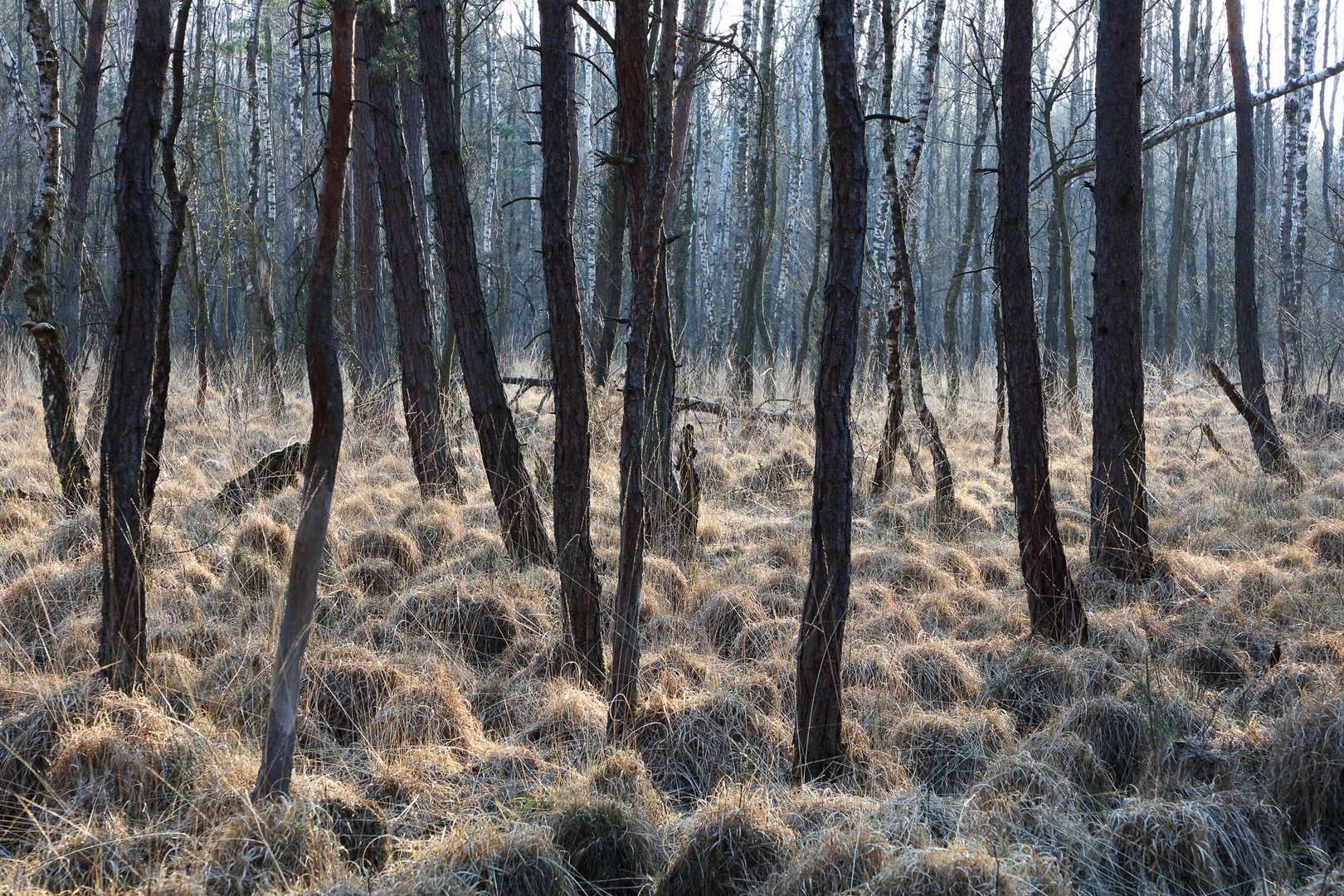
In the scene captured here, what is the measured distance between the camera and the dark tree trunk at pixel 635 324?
12.9ft

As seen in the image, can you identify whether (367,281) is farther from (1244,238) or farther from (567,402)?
(1244,238)

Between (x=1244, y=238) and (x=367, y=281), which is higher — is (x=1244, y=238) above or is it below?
above

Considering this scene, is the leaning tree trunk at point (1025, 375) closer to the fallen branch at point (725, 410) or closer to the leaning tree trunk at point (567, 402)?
the leaning tree trunk at point (567, 402)

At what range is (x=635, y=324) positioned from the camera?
3.94 metres

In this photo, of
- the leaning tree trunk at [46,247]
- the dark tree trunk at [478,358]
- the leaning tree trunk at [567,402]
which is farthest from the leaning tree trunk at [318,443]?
the leaning tree trunk at [46,247]

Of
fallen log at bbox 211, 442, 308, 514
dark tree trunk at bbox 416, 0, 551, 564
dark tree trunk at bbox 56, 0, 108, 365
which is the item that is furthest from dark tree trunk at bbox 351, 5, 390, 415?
dark tree trunk at bbox 416, 0, 551, 564

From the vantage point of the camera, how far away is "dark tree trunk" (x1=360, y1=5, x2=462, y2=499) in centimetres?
695

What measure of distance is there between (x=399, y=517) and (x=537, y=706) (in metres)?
2.65

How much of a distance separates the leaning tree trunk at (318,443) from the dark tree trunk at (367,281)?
6.21 m

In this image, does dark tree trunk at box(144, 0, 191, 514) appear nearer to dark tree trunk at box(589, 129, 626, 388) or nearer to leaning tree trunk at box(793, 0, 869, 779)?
leaning tree trunk at box(793, 0, 869, 779)

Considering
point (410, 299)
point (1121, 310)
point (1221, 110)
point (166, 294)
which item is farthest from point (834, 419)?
point (1221, 110)

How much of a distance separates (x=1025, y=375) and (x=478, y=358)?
3028 millimetres

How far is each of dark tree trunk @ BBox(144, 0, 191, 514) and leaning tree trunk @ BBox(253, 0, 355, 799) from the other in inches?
40.5

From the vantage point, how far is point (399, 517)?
650 centimetres
